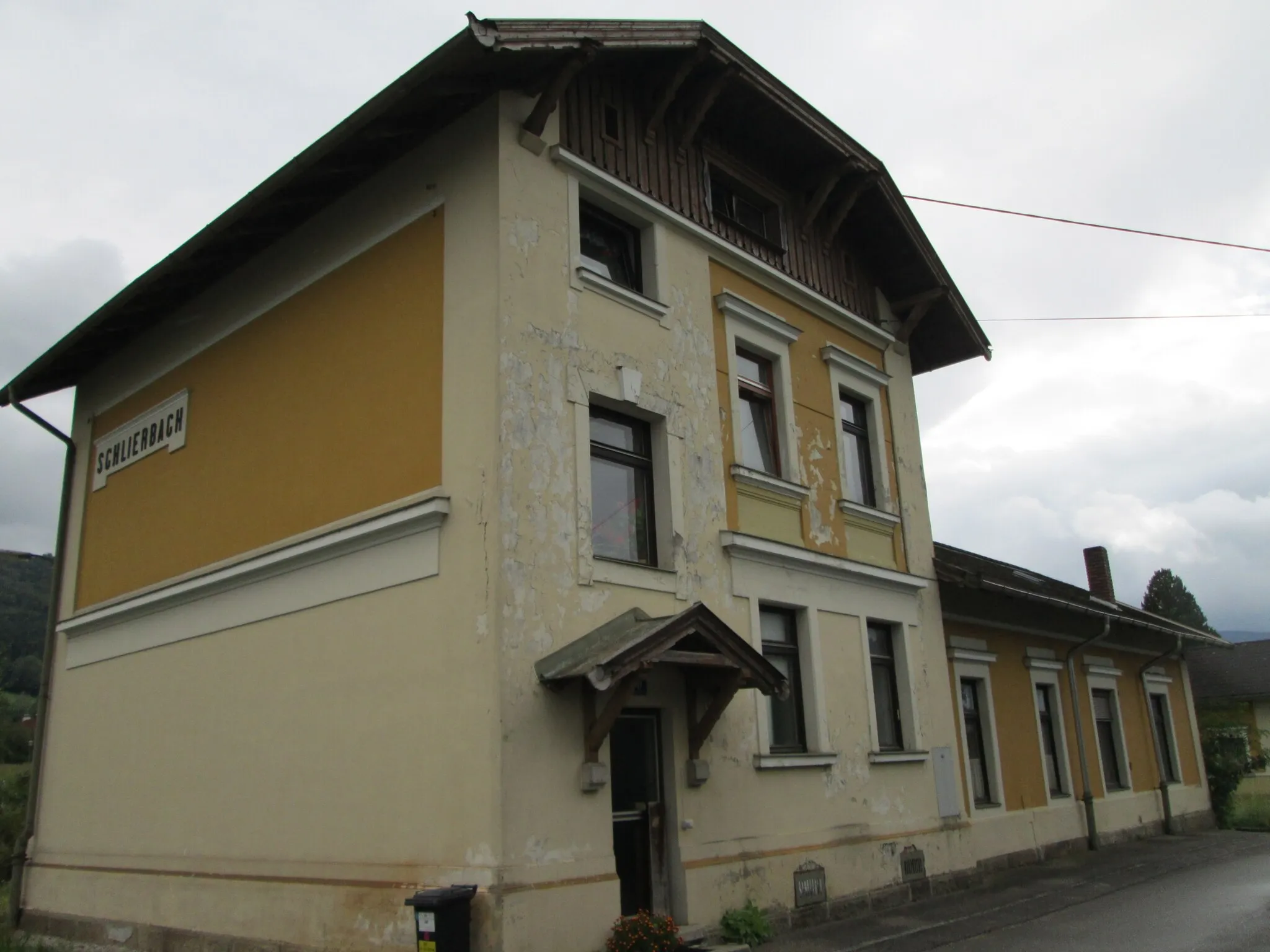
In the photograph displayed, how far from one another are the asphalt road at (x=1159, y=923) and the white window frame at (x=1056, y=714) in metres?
2.77

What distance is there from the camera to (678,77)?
10898mm

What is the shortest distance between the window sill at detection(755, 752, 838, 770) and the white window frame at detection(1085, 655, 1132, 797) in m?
8.19

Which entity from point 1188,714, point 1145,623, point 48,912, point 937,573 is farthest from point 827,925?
point 1188,714

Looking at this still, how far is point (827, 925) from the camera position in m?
10.5

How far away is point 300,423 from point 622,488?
3.44 meters

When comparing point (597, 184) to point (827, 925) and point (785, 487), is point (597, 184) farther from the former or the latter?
point (827, 925)

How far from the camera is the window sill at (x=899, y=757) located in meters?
11.9

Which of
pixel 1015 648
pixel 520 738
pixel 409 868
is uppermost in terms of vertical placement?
pixel 1015 648

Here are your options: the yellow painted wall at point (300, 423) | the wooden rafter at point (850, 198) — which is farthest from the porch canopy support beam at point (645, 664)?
the wooden rafter at point (850, 198)

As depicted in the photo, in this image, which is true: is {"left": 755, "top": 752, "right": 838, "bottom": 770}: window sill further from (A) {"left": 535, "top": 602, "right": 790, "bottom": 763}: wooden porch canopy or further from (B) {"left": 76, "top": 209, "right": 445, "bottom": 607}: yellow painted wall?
(B) {"left": 76, "top": 209, "right": 445, "bottom": 607}: yellow painted wall

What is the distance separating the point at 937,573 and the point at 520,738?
7.63 m

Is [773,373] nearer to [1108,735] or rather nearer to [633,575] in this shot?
[633,575]

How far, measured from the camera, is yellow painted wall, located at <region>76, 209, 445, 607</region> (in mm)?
9805

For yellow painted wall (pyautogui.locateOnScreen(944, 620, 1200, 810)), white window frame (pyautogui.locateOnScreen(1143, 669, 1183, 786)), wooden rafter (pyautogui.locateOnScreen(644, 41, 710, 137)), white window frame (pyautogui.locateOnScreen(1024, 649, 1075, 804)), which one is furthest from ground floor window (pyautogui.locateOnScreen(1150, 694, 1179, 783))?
wooden rafter (pyautogui.locateOnScreen(644, 41, 710, 137))
